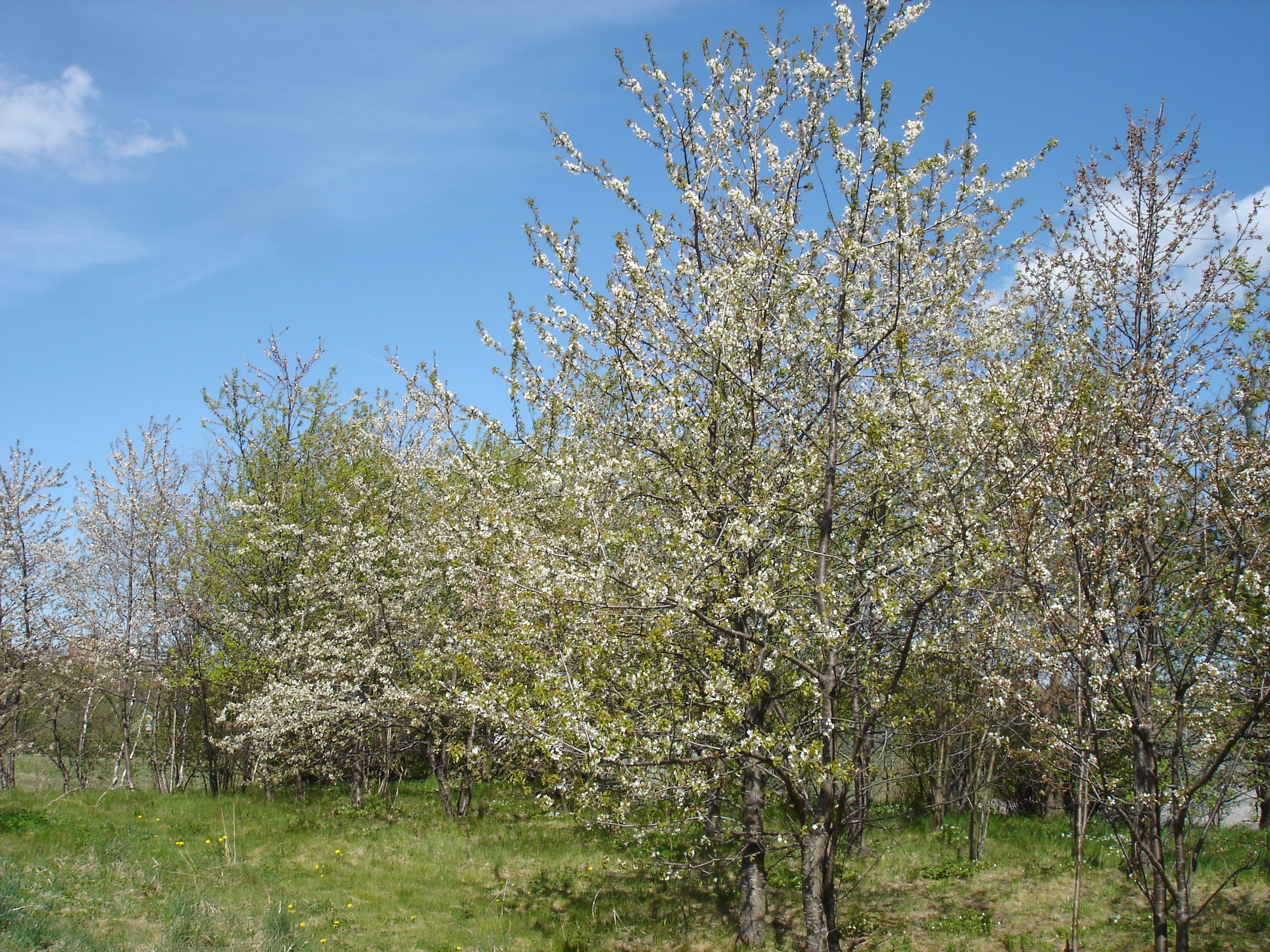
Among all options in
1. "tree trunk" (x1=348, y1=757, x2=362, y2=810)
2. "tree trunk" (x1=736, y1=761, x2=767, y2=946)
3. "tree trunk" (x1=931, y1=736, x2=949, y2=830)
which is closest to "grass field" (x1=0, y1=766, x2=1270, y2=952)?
"tree trunk" (x1=931, y1=736, x2=949, y2=830)

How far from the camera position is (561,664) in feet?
20.3

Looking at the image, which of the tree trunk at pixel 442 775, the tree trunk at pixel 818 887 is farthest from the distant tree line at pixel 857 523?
the tree trunk at pixel 442 775

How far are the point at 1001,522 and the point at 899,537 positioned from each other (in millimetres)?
1158

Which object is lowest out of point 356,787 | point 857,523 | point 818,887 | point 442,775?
point 356,787

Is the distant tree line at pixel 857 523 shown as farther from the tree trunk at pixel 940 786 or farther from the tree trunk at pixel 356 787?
the tree trunk at pixel 356 787

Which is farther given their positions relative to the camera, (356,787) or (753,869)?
(356,787)

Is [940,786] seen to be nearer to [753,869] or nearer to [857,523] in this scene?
[753,869]

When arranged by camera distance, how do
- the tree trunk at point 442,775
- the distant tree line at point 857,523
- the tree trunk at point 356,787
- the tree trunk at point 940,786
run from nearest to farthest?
the distant tree line at point 857,523 < the tree trunk at point 940,786 < the tree trunk at point 442,775 < the tree trunk at point 356,787

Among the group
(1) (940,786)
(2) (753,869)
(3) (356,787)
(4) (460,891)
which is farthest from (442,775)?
(1) (940,786)

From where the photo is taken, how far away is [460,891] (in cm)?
960

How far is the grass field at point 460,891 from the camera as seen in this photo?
7.04 metres

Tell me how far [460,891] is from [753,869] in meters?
3.91

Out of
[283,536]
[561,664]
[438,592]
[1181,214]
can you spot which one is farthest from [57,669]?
[1181,214]

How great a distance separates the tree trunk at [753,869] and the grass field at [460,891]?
0.30 meters
